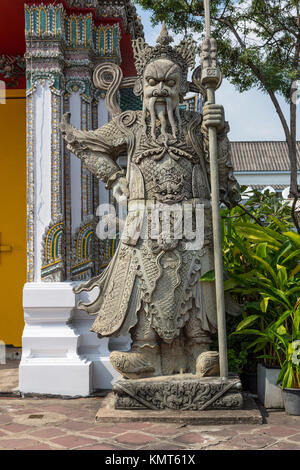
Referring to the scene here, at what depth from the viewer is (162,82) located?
11.4ft

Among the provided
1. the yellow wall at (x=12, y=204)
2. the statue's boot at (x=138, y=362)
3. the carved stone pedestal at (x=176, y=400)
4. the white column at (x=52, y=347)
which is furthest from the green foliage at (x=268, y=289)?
the yellow wall at (x=12, y=204)

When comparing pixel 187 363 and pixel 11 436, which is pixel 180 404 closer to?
pixel 187 363

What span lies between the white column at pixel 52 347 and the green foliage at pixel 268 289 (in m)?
1.31

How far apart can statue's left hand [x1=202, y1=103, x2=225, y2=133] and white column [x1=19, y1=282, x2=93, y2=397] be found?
176cm

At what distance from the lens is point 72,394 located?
3936mm

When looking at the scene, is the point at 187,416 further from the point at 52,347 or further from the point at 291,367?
the point at 52,347

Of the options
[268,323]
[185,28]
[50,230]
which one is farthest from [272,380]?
[185,28]

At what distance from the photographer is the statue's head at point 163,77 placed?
3.48m

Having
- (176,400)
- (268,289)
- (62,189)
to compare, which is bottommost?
(176,400)

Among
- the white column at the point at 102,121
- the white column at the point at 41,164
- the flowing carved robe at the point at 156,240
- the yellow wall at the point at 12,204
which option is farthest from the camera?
the yellow wall at the point at 12,204

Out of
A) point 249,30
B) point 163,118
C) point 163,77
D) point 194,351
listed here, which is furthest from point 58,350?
point 249,30

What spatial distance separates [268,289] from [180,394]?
1023 millimetres

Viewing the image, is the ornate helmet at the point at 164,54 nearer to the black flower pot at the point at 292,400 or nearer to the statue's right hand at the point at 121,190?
the statue's right hand at the point at 121,190

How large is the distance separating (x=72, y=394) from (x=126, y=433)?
111 centimetres
